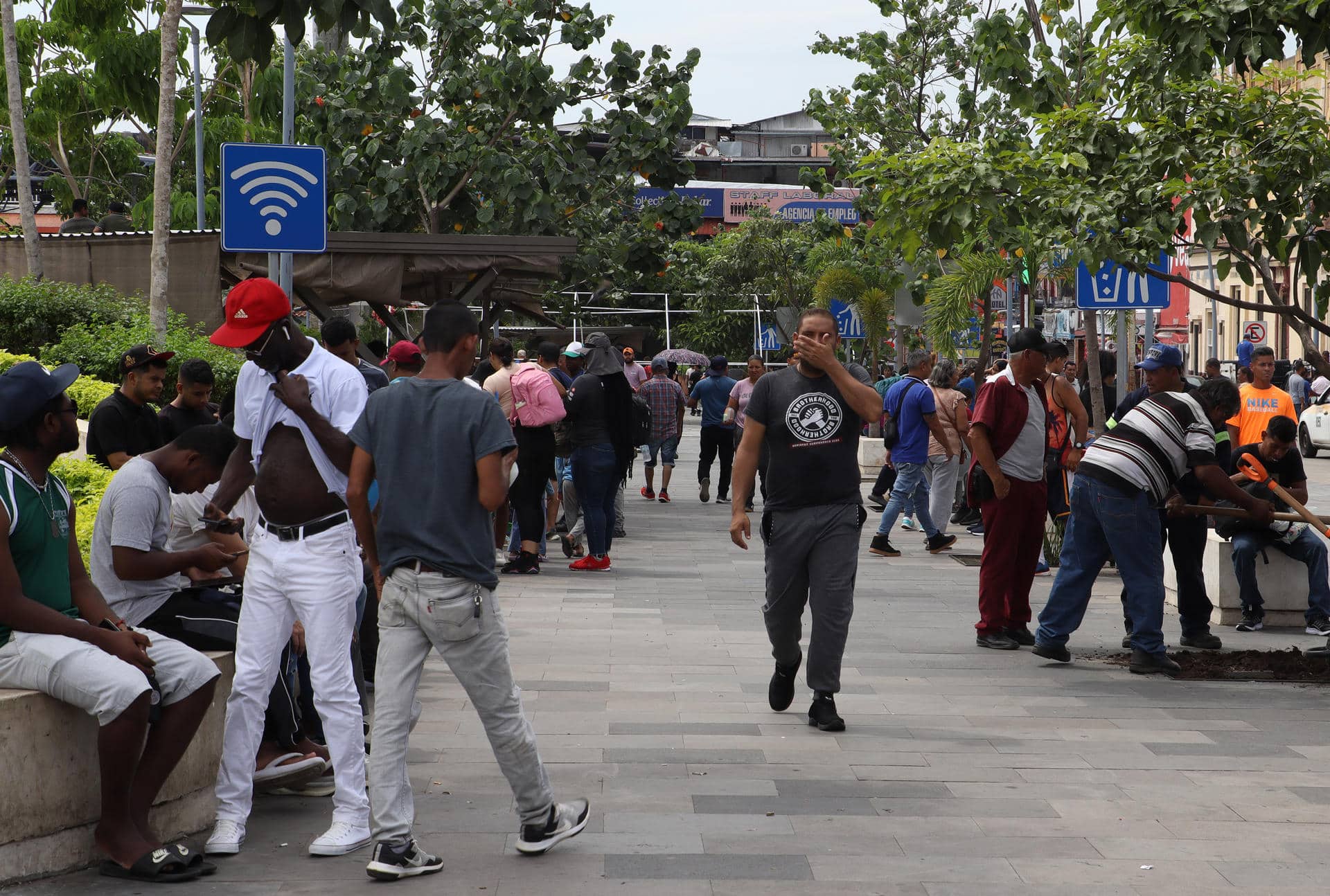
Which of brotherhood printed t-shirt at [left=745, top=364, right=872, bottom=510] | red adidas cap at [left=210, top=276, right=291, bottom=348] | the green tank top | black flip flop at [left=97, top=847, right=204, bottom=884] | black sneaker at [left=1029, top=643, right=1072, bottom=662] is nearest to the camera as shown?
the green tank top

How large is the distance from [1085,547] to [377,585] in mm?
4655

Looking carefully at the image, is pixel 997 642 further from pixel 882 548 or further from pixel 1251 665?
pixel 882 548

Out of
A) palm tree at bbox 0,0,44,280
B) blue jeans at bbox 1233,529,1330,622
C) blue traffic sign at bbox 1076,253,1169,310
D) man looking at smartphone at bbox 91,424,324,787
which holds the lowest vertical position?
blue jeans at bbox 1233,529,1330,622

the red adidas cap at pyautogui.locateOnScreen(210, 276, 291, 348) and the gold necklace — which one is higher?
the red adidas cap at pyautogui.locateOnScreen(210, 276, 291, 348)

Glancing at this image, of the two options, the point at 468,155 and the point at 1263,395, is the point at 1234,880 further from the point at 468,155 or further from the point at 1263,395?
the point at 468,155

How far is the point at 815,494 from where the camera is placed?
682cm

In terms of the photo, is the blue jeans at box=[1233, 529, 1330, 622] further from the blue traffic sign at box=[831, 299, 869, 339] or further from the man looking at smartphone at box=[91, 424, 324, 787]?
the blue traffic sign at box=[831, 299, 869, 339]

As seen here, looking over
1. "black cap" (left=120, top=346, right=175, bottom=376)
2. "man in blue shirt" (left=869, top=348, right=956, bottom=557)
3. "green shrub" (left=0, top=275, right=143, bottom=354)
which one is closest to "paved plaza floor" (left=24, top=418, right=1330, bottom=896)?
"black cap" (left=120, top=346, right=175, bottom=376)

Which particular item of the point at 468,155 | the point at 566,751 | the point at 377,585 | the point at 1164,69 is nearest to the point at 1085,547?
the point at 1164,69

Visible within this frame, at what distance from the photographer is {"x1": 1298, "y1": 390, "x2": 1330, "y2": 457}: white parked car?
30.0 meters

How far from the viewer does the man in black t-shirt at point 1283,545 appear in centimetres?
951

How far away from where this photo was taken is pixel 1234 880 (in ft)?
15.6

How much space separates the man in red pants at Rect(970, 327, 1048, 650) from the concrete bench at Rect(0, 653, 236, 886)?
5.64m

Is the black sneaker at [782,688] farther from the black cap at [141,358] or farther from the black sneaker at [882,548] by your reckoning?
the black sneaker at [882,548]
